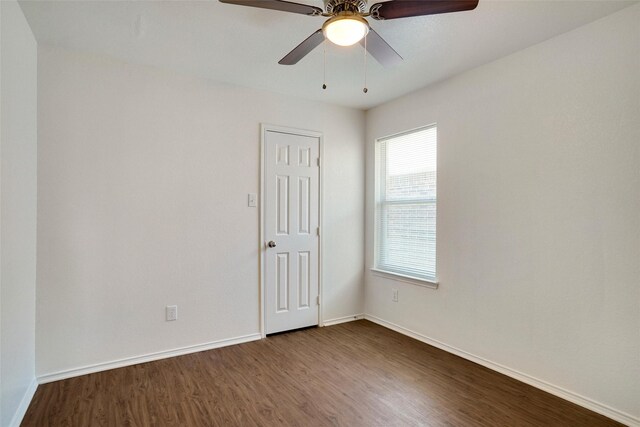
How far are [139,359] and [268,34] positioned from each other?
2.64m

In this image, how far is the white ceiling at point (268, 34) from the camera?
81.4 inches

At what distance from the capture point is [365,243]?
4.11 metres

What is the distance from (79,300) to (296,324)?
1.91 metres

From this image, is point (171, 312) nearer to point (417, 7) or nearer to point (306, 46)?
point (306, 46)

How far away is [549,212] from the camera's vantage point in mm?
2400

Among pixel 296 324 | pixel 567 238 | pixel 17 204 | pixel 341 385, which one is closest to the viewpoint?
pixel 17 204

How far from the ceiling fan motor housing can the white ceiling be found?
494mm

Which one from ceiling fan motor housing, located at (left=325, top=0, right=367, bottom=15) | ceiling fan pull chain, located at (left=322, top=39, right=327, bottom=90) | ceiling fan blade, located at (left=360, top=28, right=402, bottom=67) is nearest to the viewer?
ceiling fan motor housing, located at (left=325, top=0, right=367, bottom=15)

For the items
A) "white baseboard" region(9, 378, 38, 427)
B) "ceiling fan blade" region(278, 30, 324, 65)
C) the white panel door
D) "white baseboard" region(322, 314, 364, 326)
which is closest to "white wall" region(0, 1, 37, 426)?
"white baseboard" region(9, 378, 38, 427)

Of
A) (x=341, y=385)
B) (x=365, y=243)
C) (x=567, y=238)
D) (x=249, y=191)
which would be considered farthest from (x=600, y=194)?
(x=249, y=191)

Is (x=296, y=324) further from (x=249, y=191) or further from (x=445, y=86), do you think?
(x=445, y=86)

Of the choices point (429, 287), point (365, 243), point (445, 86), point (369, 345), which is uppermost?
point (445, 86)

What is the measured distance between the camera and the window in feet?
11.0

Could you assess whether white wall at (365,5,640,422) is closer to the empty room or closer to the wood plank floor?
the empty room
